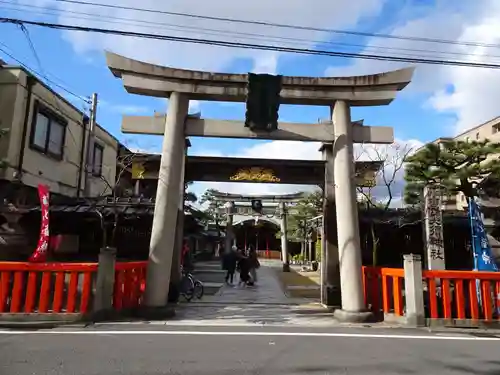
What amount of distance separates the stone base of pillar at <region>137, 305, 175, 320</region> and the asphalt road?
4.55 feet

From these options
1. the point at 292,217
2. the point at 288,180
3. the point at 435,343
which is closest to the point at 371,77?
the point at 288,180

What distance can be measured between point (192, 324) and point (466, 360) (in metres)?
5.74

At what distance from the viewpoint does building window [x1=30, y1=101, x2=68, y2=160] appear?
701 inches

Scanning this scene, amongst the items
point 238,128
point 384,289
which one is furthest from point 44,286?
point 384,289

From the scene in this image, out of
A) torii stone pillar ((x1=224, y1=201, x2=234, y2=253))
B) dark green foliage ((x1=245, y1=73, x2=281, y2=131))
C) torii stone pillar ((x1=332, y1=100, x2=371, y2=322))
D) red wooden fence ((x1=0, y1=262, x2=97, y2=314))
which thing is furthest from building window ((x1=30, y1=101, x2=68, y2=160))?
torii stone pillar ((x1=224, y1=201, x2=234, y2=253))

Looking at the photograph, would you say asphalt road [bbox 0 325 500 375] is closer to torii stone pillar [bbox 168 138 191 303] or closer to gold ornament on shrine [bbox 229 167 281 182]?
torii stone pillar [bbox 168 138 191 303]

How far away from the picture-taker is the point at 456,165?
45.7 ft

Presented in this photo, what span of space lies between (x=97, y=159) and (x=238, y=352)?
19.4 metres

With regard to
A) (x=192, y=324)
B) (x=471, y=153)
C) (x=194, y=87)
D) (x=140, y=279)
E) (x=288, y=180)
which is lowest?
(x=192, y=324)

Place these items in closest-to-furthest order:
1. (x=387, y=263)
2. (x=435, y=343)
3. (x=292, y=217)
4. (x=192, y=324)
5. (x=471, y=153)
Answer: (x=435, y=343), (x=192, y=324), (x=471, y=153), (x=387, y=263), (x=292, y=217)

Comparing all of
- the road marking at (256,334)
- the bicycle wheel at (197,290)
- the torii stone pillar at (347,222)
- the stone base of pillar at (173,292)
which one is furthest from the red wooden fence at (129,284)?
the torii stone pillar at (347,222)

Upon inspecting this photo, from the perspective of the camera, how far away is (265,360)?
254 inches

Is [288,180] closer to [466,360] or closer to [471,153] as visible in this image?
[471,153]

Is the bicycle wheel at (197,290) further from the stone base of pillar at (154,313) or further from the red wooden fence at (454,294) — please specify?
the red wooden fence at (454,294)
